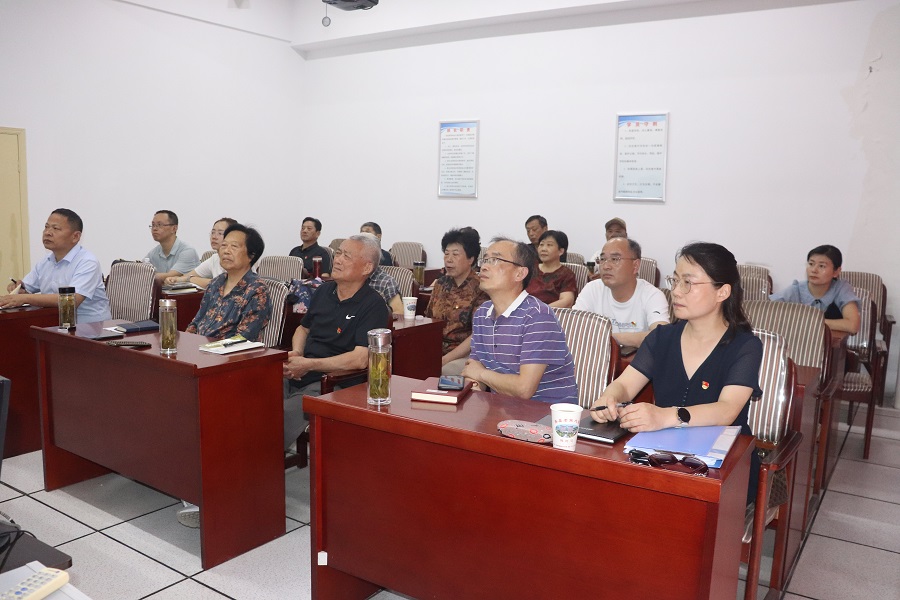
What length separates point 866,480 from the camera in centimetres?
340

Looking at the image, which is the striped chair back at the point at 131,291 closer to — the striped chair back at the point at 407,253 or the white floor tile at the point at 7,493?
the white floor tile at the point at 7,493

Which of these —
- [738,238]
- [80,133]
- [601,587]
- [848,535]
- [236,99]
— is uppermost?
[236,99]

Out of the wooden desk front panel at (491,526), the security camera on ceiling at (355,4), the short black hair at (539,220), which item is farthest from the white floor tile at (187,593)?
the security camera on ceiling at (355,4)

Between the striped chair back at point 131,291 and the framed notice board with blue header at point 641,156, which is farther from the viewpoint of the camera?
the framed notice board with blue header at point 641,156

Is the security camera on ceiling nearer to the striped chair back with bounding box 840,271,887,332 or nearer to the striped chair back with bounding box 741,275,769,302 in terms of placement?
the striped chair back with bounding box 741,275,769,302

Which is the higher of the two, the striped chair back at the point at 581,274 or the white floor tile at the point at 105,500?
the striped chair back at the point at 581,274

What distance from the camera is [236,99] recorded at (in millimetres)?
7723

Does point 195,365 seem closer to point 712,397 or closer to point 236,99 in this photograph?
point 712,397

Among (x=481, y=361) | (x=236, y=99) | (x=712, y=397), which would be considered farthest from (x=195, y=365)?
(x=236, y=99)

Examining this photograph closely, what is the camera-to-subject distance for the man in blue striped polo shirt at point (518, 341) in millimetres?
2459

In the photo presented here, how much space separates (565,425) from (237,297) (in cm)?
207

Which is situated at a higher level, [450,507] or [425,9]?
[425,9]

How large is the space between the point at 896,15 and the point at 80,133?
22.0ft

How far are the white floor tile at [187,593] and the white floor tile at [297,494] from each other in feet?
1.82
